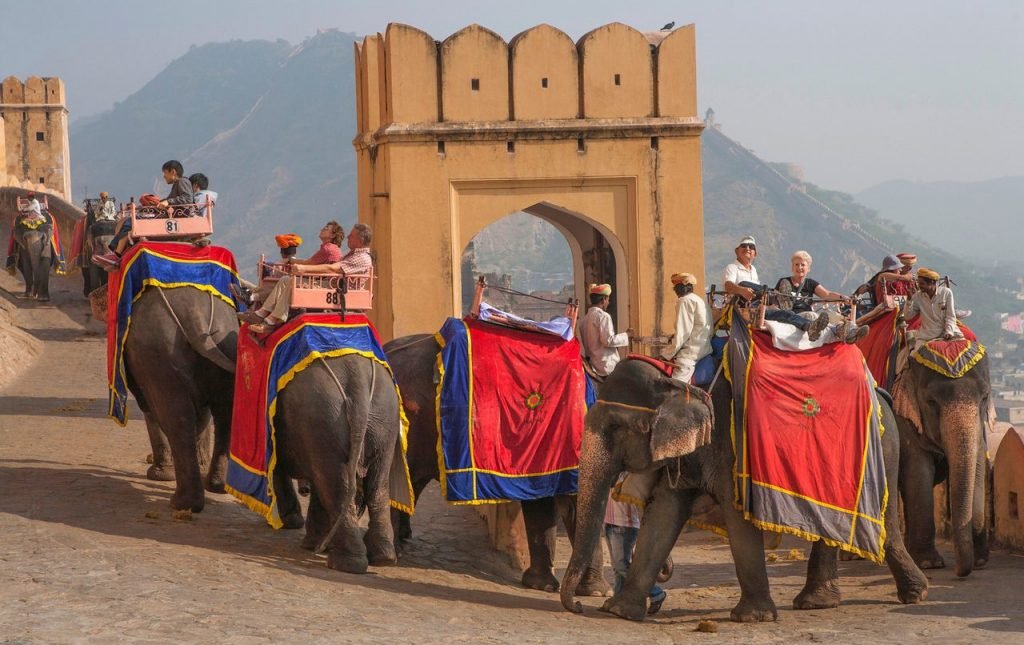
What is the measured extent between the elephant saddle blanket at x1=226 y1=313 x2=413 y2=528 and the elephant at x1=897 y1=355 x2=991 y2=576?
347 cm

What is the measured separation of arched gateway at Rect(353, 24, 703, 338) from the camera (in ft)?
56.2

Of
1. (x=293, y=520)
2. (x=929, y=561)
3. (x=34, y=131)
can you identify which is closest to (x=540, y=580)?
(x=293, y=520)

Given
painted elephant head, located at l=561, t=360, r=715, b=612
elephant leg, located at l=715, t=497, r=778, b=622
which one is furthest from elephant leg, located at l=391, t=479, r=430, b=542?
elephant leg, located at l=715, t=497, r=778, b=622

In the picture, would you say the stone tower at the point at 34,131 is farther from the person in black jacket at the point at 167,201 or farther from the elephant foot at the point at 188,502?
the elephant foot at the point at 188,502

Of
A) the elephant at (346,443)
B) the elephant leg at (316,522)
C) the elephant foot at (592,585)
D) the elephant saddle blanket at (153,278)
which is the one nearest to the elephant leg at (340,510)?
the elephant at (346,443)

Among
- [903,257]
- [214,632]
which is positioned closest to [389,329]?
[903,257]

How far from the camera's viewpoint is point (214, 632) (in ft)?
25.0

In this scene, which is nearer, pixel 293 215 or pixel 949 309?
pixel 949 309

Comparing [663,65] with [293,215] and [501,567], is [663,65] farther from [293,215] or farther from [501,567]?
[293,215]

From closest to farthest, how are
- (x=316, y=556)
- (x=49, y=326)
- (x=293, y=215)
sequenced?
(x=316, y=556) → (x=49, y=326) → (x=293, y=215)

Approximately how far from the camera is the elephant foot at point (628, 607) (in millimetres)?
9141

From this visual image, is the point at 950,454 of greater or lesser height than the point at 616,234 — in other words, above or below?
below

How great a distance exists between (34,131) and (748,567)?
55052 millimetres

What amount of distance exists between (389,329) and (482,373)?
6.51m
